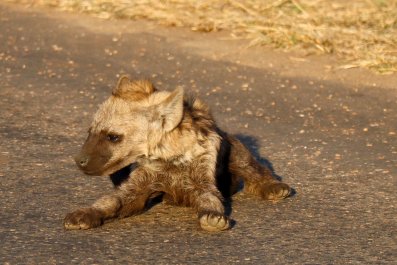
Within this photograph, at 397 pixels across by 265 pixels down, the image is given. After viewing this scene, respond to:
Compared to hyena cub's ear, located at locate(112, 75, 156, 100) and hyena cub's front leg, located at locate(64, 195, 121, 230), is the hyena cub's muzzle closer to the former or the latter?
hyena cub's front leg, located at locate(64, 195, 121, 230)

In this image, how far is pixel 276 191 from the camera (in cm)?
616

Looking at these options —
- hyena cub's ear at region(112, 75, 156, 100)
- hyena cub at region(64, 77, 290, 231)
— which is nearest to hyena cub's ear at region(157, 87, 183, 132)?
hyena cub at region(64, 77, 290, 231)

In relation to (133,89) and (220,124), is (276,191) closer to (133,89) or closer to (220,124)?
(133,89)

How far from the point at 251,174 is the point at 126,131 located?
84 centimetres

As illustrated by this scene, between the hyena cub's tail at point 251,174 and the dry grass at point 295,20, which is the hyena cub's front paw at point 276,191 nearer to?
the hyena cub's tail at point 251,174

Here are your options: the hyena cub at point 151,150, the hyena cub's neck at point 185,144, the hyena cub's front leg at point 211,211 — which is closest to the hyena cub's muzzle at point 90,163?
the hyena cub at point 151,150

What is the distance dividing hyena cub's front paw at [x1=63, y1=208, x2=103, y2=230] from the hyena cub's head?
32cm

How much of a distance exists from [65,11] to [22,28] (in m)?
0.75

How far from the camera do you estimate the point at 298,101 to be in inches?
348

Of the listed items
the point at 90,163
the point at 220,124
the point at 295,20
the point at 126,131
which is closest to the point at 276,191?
the point at 126,131

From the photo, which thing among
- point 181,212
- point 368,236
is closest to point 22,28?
point 181,212

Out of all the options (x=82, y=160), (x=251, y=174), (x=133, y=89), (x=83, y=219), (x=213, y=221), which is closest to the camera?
(x=213, y=221)

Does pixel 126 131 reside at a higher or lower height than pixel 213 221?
higher

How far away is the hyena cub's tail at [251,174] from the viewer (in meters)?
6.20
